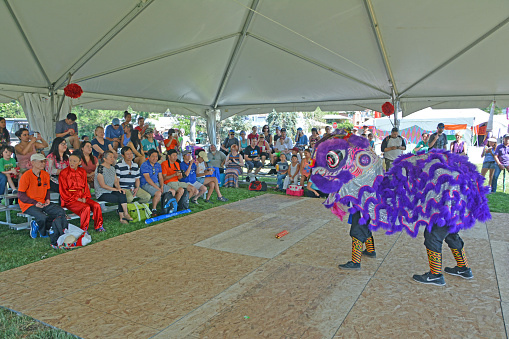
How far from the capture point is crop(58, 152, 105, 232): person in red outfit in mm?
5484

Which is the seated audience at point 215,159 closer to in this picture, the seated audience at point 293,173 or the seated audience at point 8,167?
the seated audience at point 293,173

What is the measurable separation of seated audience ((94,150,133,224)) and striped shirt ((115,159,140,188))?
140mm

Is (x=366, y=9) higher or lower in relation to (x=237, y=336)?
higher

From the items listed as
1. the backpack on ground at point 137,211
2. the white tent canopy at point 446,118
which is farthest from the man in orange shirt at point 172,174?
the white tent canopy at point 446,118

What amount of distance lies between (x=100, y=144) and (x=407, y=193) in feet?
22.4

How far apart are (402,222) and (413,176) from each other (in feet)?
1.53

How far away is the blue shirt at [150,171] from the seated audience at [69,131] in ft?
7.15

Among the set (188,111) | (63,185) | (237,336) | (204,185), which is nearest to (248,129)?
Result: (188,111)

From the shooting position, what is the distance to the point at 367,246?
4547 mm

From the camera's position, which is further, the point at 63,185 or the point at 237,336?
the point at 63,185

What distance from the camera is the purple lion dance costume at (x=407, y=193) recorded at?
332 centimetres

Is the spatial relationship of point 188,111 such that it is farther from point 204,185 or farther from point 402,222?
point 402,222

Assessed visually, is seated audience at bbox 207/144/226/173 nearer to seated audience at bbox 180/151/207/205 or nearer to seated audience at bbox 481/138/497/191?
seated audience at bbox 180/151/207/205

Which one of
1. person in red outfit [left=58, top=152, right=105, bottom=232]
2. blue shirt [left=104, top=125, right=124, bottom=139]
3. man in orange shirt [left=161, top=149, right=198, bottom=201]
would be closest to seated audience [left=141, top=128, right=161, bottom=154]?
blue shirt [left=104, top=125, right=124, bottom=139]
